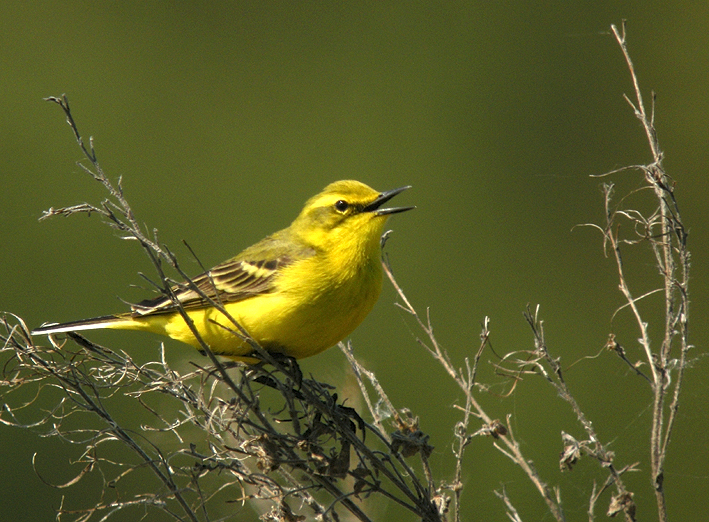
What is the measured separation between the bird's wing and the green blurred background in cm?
172

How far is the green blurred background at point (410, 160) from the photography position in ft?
20.1

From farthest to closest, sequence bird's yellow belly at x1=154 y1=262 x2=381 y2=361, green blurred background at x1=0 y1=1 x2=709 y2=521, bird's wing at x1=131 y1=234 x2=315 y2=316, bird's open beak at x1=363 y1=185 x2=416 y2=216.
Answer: green blurred background at x1=0 y1=1 x2=709 y2=521
bird's open beak at x1=363 y1=185 x2=416 y2=216
bird's wing at x1=131 y1=234 x2=315 y2=316
bird's yellow belly at x1=154 y1=262 x2=381 y2=361

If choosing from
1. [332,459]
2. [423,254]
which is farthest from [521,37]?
[332,459]

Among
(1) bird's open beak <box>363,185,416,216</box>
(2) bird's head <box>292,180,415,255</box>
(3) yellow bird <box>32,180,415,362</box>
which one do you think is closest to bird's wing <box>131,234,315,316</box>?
(3) yellow bird <box>32,180,415,362</box>

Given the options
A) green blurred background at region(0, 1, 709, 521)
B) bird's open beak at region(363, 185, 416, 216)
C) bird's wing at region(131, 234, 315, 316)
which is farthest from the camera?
green blurred background at region(0, 1, 709, 521)

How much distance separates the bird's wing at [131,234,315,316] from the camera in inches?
144

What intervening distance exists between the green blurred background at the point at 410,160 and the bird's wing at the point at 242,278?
172 centimetres

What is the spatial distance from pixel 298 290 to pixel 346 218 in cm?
58

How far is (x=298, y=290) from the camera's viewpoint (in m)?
3.45

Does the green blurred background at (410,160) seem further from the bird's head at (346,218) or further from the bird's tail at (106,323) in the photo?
the bird's head at (346,218)

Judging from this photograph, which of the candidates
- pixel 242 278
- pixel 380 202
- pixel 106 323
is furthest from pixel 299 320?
pixel 106 323

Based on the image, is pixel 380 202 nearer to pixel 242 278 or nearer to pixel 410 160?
pixel 242 278

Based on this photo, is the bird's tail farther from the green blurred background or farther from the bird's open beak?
the green blurred background

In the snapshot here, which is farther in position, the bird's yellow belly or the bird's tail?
the bird's tail
